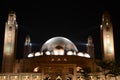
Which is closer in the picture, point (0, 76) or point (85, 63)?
point (0, 76)

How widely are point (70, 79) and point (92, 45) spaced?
25728mm

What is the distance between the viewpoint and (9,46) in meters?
63.4

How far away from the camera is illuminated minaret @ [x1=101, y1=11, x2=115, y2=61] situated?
6362 cm

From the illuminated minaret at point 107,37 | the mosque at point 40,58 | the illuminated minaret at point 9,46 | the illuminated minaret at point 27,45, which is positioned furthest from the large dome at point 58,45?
the illuminated minaret at point 9,46

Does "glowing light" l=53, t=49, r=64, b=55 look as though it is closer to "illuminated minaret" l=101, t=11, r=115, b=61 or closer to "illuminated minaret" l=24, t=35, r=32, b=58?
"illuminated minaret" l=101, t=11, r=115, b=61

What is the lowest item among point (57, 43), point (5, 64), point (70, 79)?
point (70, 79)

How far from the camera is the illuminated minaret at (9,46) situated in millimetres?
62156

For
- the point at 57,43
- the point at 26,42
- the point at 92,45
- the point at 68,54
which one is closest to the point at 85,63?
the point at 68,54

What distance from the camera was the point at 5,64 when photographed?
62.2m

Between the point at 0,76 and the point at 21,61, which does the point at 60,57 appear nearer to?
the point at 21,61

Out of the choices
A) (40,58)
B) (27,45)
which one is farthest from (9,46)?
(27,45)

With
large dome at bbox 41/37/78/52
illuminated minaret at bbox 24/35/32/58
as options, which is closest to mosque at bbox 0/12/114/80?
large dome at bbox 41/37/78/52

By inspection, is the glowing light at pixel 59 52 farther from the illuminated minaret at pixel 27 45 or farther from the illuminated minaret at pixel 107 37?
the illuminated minaret at pixel 27 45

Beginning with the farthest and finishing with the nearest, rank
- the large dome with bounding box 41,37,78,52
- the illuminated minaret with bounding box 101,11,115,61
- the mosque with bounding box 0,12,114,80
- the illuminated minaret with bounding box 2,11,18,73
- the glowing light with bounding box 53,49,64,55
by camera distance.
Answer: the large dome with bounding box 41,37,78,52 → the glowing light with bounding box 53,49,64,55 → the illuminated minaret with bounding box 101,11,115,61 → the illuminated minaret with bounding box 2,11,18,73 → the mosque with bounding box 0,12,114,80
